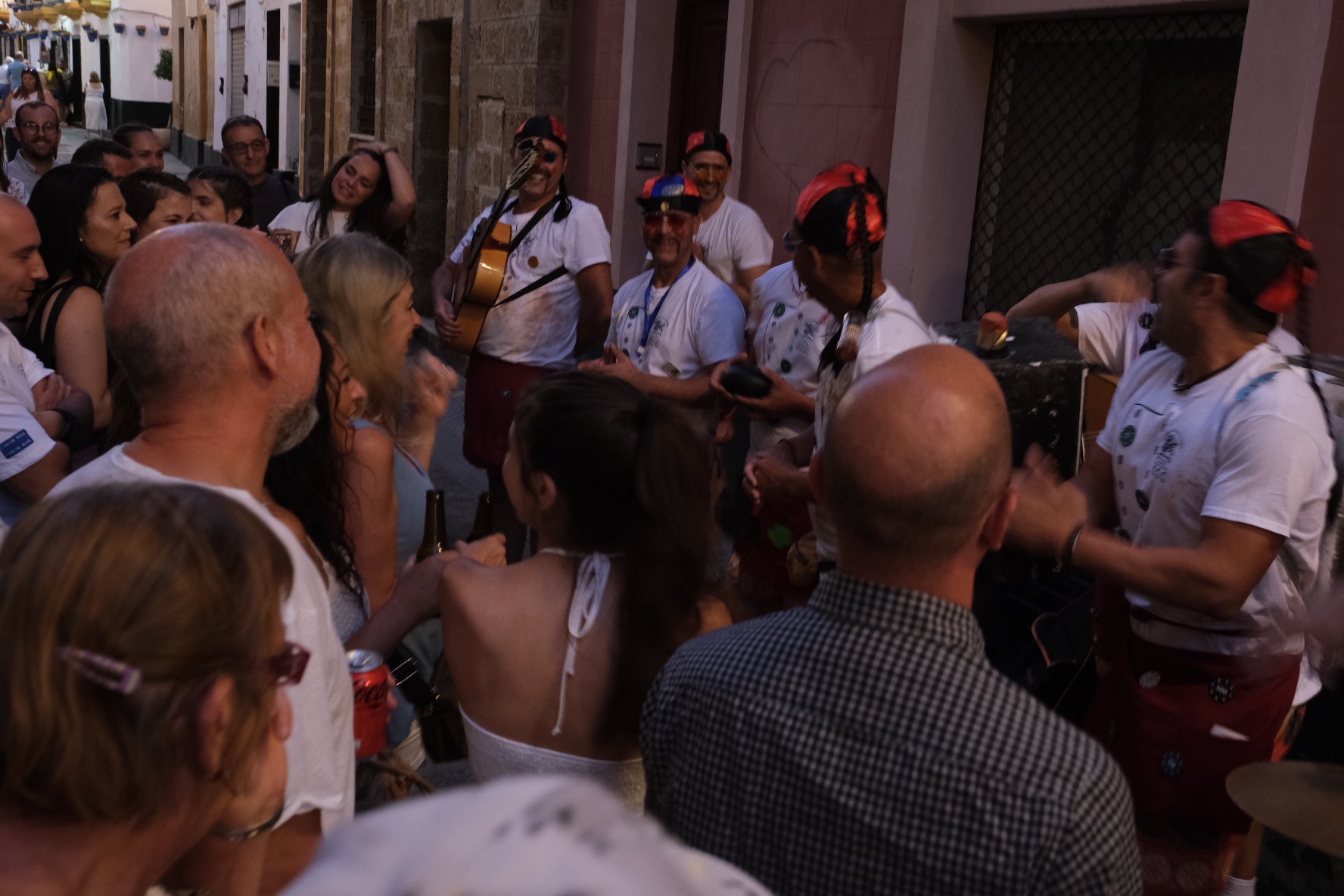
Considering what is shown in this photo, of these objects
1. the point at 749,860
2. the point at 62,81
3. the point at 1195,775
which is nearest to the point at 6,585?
the point at 749,860

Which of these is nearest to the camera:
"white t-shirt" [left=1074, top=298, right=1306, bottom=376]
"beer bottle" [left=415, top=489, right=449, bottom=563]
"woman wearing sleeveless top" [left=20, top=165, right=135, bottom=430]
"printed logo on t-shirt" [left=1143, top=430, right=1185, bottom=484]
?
"printed logo on t-shirt" [left=1143, top=430, right=1185, bottom=484]

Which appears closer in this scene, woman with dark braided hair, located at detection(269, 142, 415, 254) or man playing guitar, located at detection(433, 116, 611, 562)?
man playing guitar, located at detection(433, 116, 611, 562)

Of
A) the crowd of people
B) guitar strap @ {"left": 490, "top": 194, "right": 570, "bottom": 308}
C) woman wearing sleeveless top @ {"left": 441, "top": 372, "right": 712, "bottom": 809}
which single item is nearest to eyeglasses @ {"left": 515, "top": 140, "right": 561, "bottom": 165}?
guitar strap @ {"left": 490, "top": 194, "right": 570, "bottom": 308}

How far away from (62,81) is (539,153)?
120ft

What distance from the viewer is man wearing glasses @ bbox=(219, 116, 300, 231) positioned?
745cm

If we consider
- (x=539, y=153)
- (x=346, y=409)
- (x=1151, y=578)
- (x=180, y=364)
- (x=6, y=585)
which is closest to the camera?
(x=6, y=585)

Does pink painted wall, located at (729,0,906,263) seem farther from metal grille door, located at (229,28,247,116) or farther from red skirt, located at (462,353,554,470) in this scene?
metal grille door, located at (229,28,247,116)

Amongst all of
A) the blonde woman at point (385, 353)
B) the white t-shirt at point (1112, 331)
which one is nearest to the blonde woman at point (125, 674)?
the blonde woman at point (385, 353)

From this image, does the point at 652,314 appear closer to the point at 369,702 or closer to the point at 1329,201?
the point at 1329,201

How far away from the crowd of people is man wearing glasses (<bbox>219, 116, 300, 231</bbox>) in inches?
139

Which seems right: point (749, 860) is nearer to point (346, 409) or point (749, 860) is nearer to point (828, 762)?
point (828, 762)

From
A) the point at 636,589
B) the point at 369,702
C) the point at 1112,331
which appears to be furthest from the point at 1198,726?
the point at 369,702

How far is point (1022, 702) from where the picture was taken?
139cm

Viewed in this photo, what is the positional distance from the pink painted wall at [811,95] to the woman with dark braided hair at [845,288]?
3.48 meters
